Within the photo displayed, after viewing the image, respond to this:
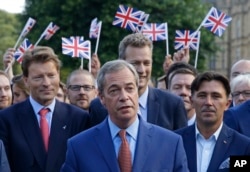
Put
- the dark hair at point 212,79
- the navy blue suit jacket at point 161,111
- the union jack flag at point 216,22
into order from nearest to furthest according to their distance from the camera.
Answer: the dark hair at point 212,79, the navy blue suit jacket at point 161,111, the union jack flag at point 216,22

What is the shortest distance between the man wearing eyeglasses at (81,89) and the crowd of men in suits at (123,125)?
2097 mm

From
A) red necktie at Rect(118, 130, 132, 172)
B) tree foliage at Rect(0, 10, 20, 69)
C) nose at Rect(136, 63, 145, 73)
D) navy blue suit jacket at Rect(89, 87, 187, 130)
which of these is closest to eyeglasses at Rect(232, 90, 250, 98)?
navy blue suit jacket at Rect(89, 87, 187, 130)

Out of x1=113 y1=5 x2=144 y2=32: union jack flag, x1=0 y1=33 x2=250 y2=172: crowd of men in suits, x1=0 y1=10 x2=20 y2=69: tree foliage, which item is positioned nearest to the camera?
x1=0 y1=33 x2=250 y2=172: crowd of men in suits

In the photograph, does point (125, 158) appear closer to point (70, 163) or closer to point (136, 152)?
point (136, 152)

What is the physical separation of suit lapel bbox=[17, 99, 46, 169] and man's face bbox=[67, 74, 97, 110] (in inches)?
96.2

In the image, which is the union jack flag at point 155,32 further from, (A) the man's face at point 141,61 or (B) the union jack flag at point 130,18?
(A) the man's face at point 141,61

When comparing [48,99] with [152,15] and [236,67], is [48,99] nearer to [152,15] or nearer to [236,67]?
[236,67]

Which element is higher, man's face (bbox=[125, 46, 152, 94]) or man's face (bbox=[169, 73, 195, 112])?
man's face (bbox=[125, 46, 152, 94])

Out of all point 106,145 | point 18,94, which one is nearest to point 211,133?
point 106,145

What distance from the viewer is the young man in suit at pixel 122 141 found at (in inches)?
252

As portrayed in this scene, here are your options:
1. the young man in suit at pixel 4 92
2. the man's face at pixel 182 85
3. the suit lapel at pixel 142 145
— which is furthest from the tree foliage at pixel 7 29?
the suit lapel at pixel 142 145

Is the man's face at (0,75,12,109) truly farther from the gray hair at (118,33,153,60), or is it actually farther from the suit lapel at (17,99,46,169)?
the gray hair at (118,33,153,60)

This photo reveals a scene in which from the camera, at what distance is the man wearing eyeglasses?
10.6m

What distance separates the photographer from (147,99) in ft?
27.4
